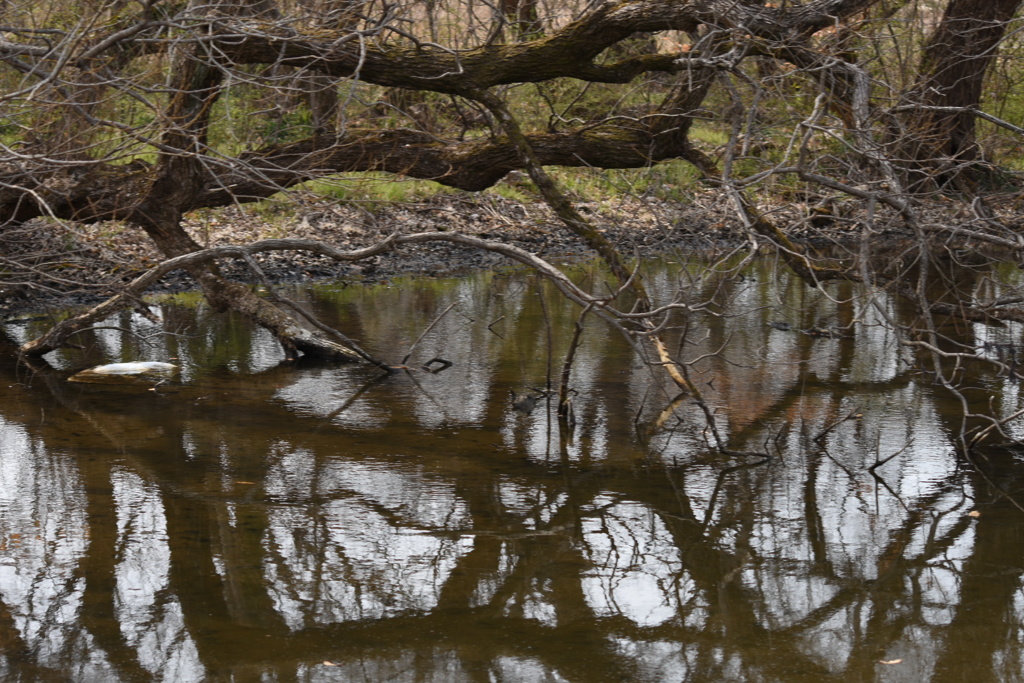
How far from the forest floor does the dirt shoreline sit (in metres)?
0.02

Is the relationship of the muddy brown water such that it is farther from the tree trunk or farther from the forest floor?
the tree trunk

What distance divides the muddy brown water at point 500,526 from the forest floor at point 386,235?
2493 millimetres

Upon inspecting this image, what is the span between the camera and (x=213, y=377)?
8.74 meters

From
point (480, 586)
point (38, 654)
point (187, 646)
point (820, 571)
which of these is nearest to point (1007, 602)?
point (820, 571)

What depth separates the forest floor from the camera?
37.6ft

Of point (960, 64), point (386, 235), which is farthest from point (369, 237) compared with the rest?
point (960, 64)

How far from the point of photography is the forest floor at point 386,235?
37.6 ft

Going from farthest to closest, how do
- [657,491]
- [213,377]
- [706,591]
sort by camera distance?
[213,377], [657,491], [706,591]

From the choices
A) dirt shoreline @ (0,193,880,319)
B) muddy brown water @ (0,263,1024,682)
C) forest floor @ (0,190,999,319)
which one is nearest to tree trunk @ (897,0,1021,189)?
forest floor @ (0,190,999,319)

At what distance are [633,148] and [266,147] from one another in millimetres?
3251

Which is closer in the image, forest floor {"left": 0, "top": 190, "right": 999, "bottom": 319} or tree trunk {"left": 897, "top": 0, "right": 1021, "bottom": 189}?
tree trunk {"left": 897, "top": 0, "right": 1021, "bottom": 189}

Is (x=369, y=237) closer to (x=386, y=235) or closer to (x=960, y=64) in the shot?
(x=386, y=235)

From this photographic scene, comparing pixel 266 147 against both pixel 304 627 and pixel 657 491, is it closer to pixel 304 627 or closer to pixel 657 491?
pixel 657 491

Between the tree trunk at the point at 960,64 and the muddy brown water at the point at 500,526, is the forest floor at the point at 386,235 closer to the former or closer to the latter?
the tree trunk at the point at 960,64
